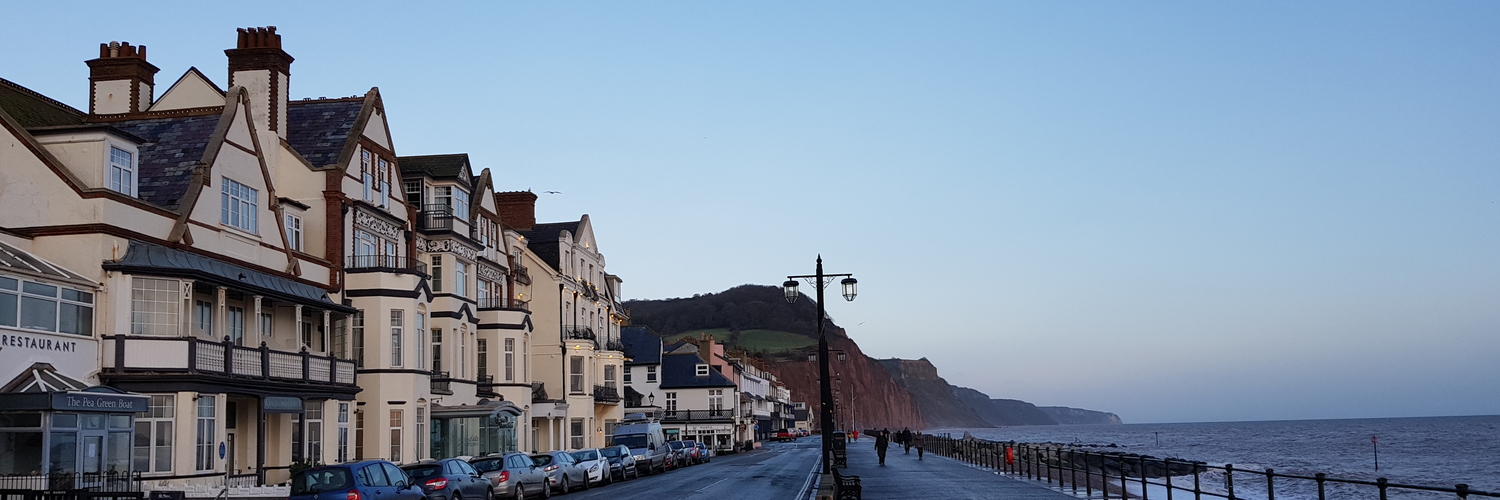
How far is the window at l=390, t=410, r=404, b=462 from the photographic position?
3988cm

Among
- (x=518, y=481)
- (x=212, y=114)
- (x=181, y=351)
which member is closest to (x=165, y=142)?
(x=212, y=114)

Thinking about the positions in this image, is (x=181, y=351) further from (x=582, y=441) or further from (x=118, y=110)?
(x=582, y=441)

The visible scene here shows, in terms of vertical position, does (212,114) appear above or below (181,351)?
above

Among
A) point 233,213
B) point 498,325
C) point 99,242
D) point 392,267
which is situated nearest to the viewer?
point 99,242

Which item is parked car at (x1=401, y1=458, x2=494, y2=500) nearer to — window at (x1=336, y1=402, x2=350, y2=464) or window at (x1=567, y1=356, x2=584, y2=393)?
window at (x1=336, y1=402, x2=350, y2=464)

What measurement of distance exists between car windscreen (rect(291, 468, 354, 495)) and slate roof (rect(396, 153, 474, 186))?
25.1m

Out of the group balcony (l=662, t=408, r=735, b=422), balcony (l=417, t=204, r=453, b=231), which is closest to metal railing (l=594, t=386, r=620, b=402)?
balcony (l=417, t=204, r=453, b=231)

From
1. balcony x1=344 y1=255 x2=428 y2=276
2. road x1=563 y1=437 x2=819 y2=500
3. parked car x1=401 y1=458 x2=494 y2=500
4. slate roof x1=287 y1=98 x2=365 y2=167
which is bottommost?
road x1=563 y1=437 x2=819 y2=500

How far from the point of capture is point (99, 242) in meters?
28.2

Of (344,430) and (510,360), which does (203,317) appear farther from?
(510,360)

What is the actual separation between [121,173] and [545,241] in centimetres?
3481

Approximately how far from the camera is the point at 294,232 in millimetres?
37312

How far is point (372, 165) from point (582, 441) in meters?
24.8

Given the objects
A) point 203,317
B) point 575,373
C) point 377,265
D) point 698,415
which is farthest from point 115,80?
point 698,415
